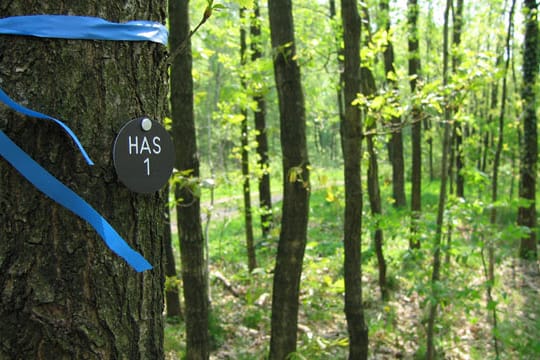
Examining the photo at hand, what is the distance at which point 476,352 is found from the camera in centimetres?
604

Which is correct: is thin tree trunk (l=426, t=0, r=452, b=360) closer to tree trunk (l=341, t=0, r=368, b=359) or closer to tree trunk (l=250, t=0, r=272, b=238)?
tree trunk (l=341, t=0, r=368, b=359)

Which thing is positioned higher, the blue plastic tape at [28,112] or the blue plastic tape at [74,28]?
the blue plastic tape at [74,28]

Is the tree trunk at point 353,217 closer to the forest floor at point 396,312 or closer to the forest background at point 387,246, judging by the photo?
the forest background at point 387,246

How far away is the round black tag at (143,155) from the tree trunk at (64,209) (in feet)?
0.08

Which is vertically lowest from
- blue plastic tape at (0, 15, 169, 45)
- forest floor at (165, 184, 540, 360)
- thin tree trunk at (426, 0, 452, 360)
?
forest floor at (165, 184, 540, 360)

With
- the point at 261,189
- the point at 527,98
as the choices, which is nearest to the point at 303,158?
the point at 527,98

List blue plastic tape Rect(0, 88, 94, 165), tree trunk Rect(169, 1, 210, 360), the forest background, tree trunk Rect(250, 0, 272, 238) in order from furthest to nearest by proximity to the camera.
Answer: tree trunk Rect(250, 0, 272, 238) → the forest background → tree trunk Rect(169, 1, 210, 360) → blue plastic tape Rect(0, 88, 94, 165)

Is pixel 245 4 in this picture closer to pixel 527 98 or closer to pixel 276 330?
pixel 276 330

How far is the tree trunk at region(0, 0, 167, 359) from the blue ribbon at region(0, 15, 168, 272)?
2cm

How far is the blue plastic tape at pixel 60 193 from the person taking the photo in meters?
0.93

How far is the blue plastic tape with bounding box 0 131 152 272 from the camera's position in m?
0.93

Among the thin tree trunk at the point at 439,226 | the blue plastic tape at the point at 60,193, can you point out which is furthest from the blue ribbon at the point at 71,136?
the thin tree trunk at the point at 439,226

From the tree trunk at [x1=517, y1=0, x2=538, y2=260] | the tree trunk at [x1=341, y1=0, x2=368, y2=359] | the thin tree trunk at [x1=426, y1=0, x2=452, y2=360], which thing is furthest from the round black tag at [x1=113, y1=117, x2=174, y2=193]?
the tree trunk at [x1=517, y1=0, x2=538, y2=260]

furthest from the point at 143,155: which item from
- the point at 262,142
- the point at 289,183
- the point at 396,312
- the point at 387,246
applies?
the point at 387,246
